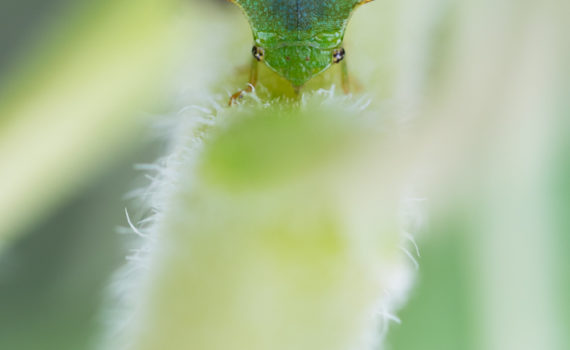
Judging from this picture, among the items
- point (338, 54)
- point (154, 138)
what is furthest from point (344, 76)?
point (154, 138)

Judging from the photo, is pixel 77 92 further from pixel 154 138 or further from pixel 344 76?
pixel 344 76

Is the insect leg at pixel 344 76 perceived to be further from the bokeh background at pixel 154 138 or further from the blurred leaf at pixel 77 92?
the blurred leaf at pixel 77 92

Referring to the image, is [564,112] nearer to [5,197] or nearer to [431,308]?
[431,308]

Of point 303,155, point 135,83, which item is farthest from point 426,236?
point 135,83

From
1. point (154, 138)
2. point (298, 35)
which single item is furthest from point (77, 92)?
point (298, 35)

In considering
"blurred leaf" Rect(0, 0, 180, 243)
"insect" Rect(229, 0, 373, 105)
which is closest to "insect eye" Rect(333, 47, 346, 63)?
"insect" Rect(229, 0, 373, 105)

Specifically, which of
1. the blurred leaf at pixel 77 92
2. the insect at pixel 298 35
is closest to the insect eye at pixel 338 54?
the insect at pixel 298 35
